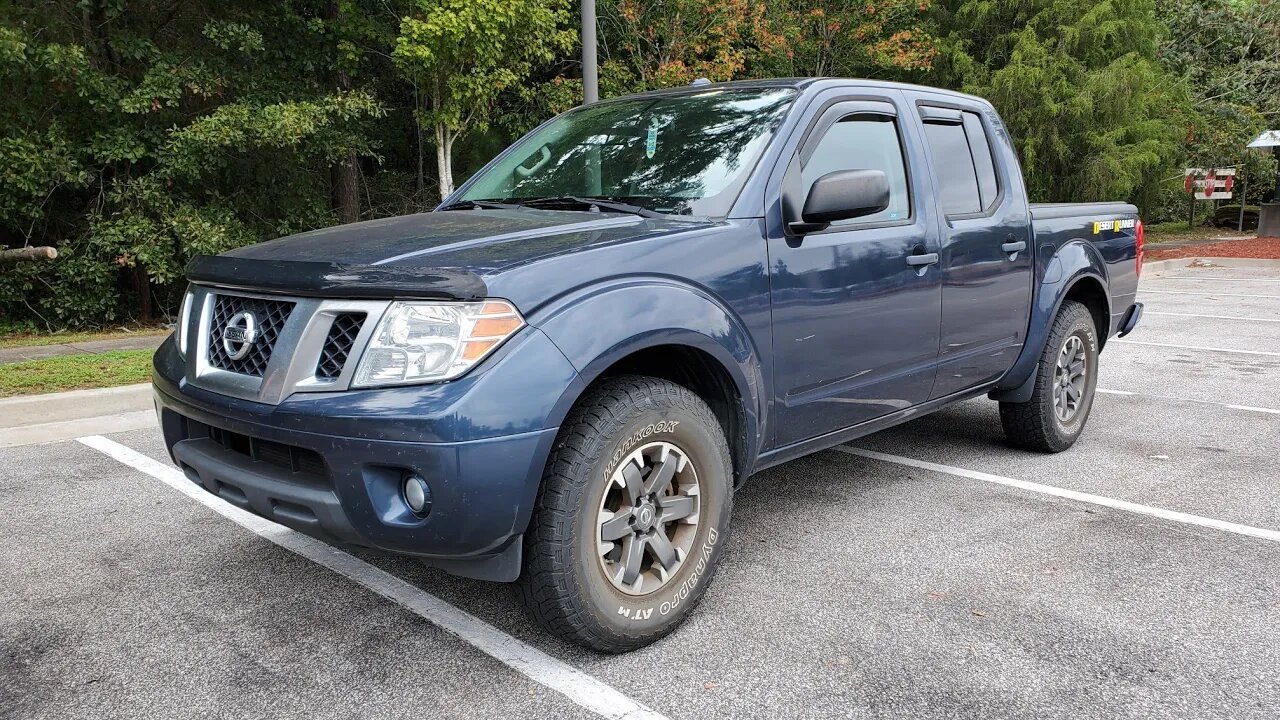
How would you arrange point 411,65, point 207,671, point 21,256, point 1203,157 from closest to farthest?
point 207,671
point 21,256
point 411,65
point 1203,157

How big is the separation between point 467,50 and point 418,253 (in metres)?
8.56

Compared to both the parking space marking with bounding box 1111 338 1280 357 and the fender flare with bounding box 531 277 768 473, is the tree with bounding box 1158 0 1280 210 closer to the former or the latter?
the parking space marking with bounding box 1111 338 1280 357

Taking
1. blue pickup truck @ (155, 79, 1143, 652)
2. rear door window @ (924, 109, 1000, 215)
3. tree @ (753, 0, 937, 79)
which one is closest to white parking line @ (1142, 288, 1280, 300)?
tree @ (753, 0, 937, 79)

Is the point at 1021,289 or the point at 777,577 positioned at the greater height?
the point at 1021,289

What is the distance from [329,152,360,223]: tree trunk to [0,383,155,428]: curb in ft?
26.3

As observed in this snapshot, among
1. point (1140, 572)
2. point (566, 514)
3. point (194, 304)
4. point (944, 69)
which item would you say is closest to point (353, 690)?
point (566, 514)

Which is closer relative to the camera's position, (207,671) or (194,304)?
(207,671)

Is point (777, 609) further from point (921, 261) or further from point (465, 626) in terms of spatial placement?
point (921, 261)

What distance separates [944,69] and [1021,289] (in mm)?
17603

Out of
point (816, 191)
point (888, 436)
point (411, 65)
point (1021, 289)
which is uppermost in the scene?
point (411, 65)

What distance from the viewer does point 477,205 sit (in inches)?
158

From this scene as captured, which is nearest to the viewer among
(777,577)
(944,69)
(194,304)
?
(194,304)

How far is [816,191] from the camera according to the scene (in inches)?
130

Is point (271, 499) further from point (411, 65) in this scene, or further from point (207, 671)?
point (411, 65)
